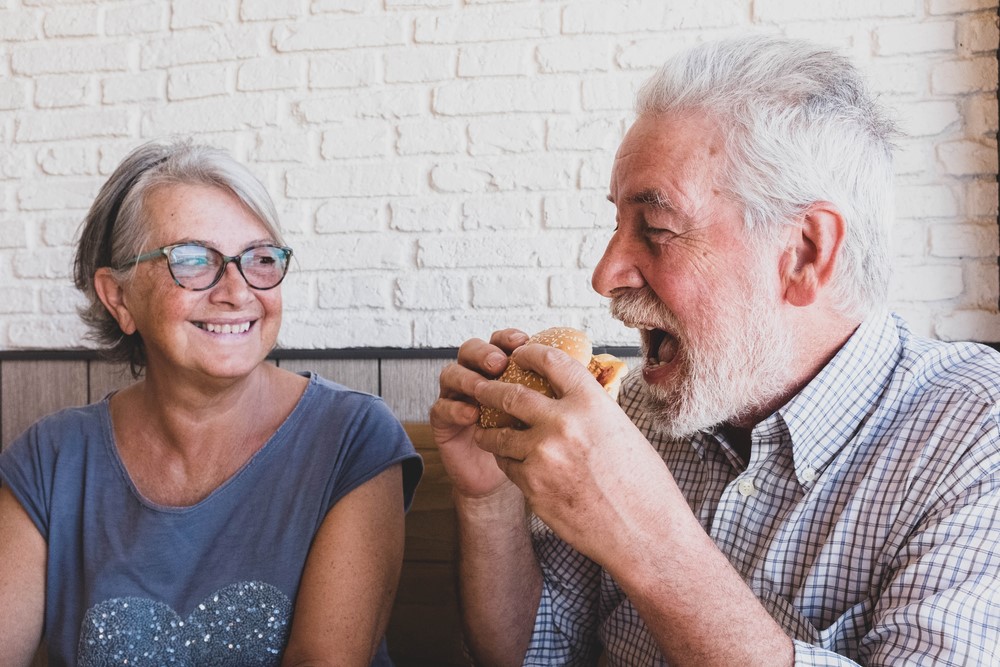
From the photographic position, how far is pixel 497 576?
143 centimetres

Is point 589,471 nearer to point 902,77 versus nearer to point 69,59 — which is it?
point 902,77

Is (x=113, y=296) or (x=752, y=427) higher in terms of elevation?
(x=113, y=296)

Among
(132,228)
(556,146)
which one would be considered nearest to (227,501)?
(132,228)

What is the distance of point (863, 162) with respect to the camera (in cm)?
125

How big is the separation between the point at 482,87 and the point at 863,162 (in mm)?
1204

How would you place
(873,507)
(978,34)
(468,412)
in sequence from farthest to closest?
(978,34), (468,412), (873,507)

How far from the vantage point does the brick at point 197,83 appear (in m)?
2.37

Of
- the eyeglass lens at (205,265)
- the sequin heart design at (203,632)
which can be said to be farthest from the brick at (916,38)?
the sequin heart design at (203,632)

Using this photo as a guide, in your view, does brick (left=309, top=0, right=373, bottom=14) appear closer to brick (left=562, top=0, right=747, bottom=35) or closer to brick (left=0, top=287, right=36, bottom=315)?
brick (left=562, top=0, right=747, bottom=35)

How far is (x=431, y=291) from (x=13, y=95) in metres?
1.45

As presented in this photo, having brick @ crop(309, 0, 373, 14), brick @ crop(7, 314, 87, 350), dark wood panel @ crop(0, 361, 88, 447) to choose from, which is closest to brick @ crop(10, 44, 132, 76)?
brick @ crop(309, 0, 373, 14)

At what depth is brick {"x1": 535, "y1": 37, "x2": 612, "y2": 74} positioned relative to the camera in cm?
215

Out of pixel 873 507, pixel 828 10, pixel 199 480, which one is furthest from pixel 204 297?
pixel 828 10

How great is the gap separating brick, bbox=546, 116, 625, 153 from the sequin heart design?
1315 mm
